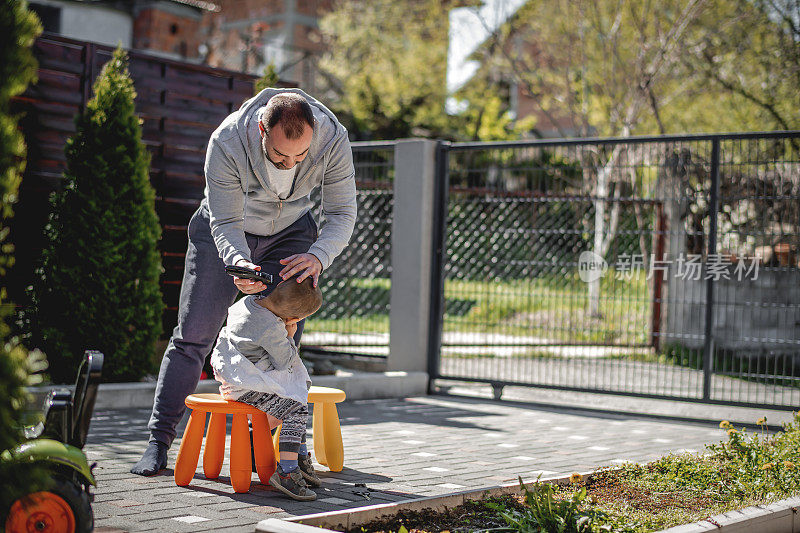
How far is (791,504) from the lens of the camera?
4.20 meters

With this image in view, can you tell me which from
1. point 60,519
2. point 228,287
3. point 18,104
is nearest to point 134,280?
point 18,104

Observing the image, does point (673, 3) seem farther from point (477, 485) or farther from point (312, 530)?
point (312, 530)

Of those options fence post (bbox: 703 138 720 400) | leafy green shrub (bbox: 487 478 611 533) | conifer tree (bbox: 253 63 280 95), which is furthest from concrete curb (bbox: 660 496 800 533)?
conifer tree (bbox: 253 63 280 95)

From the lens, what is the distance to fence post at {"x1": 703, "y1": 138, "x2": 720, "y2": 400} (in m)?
7.59

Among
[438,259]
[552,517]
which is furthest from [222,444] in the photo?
[438,259]

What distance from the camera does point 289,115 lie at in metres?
4.06

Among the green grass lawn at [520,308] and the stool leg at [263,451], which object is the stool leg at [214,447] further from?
the green grass lawn at [520,308]

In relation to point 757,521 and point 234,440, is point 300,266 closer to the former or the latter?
point 234,440

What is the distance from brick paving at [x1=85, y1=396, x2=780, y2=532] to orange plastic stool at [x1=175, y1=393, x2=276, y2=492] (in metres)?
0.08

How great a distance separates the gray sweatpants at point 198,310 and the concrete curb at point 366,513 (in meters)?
1.20

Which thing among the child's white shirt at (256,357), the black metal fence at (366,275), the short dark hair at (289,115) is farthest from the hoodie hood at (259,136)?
the black metal fence at (366,275)

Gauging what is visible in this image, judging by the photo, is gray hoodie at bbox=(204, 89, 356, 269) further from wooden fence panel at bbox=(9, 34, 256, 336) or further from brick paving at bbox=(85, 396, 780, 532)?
wooden fence panel at bbox=(9, 34, 256, 336)

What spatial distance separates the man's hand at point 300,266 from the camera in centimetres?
419

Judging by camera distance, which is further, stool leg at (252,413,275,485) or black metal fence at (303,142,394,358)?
black metal fence at (303,142,394,358)
